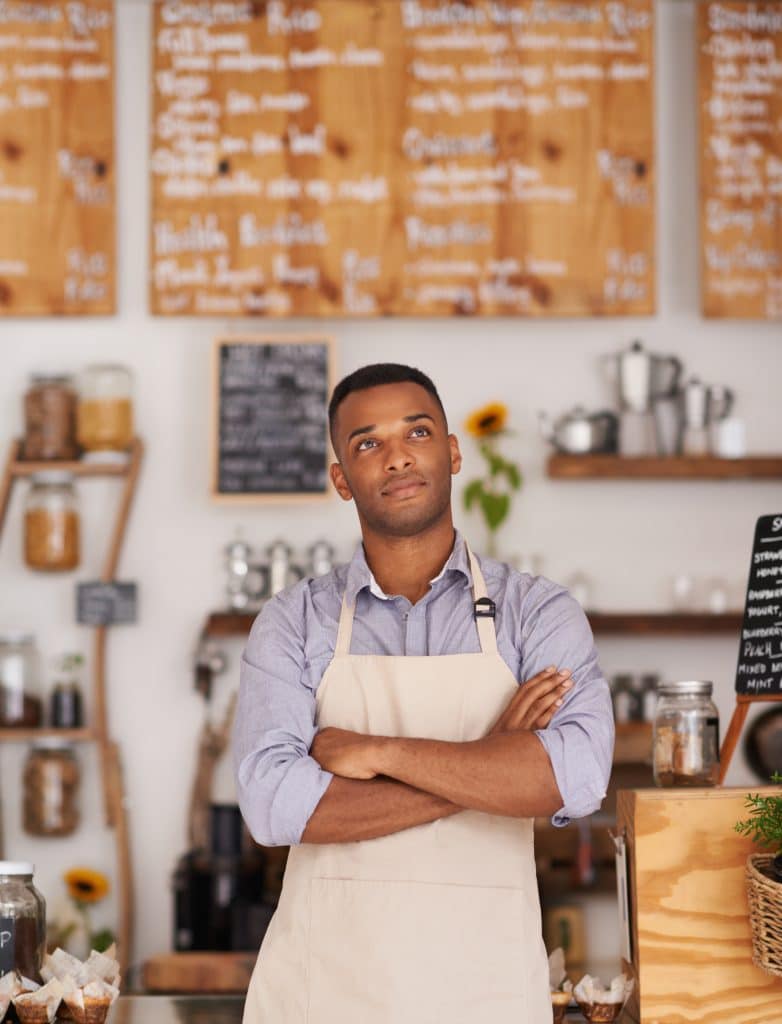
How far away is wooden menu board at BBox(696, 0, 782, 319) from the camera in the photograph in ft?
12.6

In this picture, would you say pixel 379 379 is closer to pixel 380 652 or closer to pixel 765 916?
pixel 380 652

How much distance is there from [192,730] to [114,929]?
1.87 feet

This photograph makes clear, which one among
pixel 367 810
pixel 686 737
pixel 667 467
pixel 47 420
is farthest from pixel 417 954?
pixel 47 420

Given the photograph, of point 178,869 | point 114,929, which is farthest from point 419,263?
point 114,929

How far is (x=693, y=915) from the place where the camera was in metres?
1.96

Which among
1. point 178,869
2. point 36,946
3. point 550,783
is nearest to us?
point 550,783

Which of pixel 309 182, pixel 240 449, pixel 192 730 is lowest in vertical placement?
pixel 192 730

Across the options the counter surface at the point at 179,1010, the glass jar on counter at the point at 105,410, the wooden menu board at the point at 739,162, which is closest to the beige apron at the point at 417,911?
the counter surface at the point at 179,1010

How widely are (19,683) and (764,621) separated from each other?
2.27 meters

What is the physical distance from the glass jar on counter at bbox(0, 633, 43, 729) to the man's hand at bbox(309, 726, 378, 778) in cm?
→ 208

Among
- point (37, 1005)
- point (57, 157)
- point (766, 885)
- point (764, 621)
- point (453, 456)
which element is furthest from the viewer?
point (57, 157)

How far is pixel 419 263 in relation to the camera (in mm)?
3830

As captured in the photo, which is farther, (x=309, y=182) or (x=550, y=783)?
(x=309, y=182)

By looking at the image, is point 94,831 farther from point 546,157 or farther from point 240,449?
point 546,157
